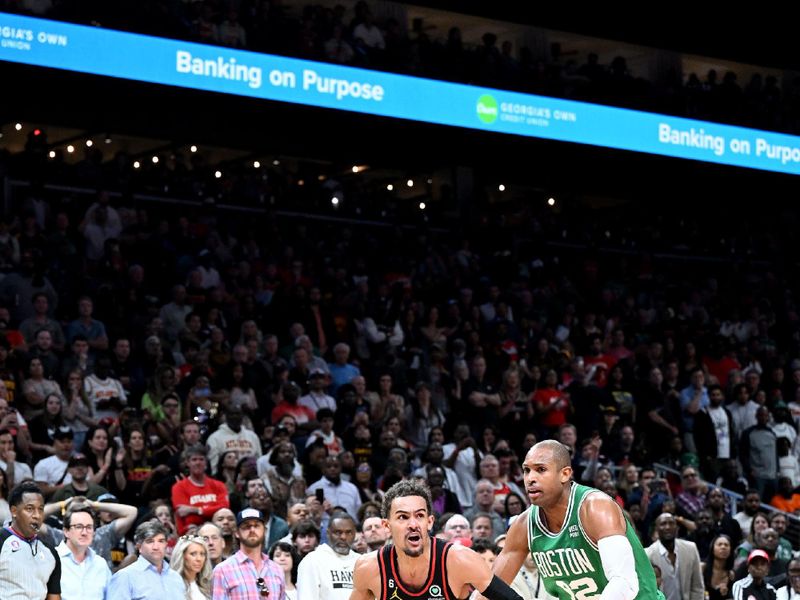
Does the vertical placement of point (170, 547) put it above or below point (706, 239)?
below

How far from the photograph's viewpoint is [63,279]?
16.0 metres

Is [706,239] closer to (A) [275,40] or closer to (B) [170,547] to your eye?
(A) [275,40]

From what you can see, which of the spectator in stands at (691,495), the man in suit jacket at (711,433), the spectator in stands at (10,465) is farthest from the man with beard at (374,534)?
the man in suit jacket at (711,433)

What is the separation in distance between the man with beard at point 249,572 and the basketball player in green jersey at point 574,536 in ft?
12.4

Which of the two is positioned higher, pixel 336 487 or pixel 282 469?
pixel 282 469

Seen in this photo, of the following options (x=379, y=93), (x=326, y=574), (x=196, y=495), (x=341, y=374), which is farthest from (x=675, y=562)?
(x=379, y=93)

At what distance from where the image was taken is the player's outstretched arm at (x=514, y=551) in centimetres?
674

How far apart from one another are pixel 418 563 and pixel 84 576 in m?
4.05

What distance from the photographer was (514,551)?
6.79m

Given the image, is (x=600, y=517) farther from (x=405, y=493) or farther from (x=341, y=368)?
(x=341, y=368)

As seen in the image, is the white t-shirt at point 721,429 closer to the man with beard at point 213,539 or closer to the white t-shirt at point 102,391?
the white t-shirt at point 102,391

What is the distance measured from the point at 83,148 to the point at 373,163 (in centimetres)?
467

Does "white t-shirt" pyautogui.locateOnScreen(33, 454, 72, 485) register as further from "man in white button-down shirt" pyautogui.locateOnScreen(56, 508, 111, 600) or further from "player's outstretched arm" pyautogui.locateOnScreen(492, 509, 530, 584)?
"player's outstretched arm" pyautogui.locateOnScreen(492, 509, 530, 584)

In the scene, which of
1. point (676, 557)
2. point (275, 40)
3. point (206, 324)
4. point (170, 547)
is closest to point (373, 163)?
point (275, 40)
